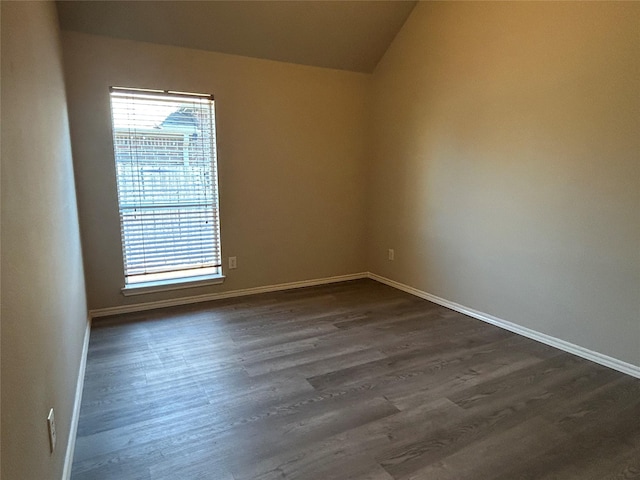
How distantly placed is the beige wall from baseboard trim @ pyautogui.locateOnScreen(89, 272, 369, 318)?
0.16ft

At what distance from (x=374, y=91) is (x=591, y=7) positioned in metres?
2.16

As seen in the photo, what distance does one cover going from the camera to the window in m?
3.37

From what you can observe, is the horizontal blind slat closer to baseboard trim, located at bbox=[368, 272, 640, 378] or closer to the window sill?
the window sill

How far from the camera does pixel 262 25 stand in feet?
11.2

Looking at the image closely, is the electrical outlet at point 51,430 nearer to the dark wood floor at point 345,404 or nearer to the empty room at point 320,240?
the empty room at point 320,240

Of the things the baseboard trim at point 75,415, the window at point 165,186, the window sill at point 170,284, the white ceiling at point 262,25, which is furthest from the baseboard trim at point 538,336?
the baseboard trim at point 75,415

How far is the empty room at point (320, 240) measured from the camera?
169cm

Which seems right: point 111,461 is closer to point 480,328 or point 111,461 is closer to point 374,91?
point 480,328

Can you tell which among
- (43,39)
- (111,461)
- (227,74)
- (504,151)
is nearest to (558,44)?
(504,151)

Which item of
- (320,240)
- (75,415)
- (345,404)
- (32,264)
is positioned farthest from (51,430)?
(320,240)

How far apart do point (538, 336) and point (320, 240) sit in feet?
7.34

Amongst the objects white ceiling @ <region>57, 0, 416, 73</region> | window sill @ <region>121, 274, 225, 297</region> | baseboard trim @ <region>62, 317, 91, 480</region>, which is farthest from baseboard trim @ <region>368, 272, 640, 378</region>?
baseboard trim @ <region>62, 317, 91, 480</region>

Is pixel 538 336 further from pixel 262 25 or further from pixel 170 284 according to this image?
pixel 262 25

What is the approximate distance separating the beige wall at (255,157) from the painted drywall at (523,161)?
23.1 inches
